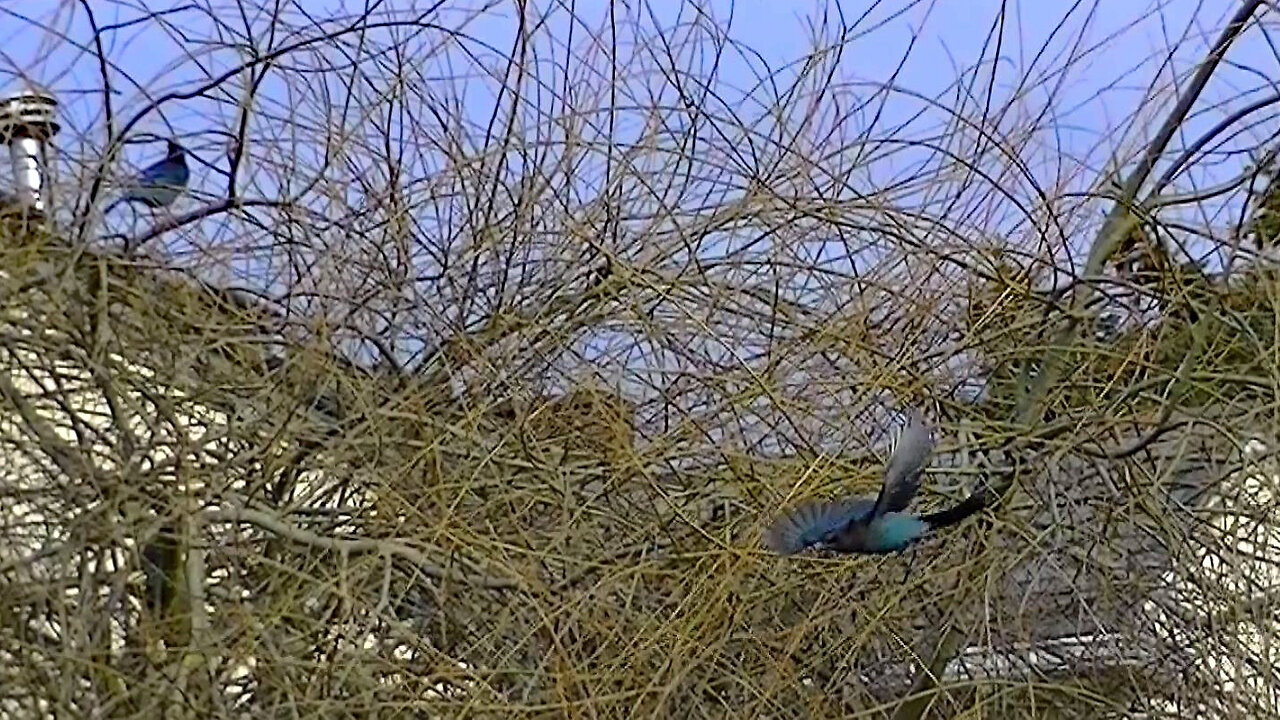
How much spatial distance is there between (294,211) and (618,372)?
2.47 ft

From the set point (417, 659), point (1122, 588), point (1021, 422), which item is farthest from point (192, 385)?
point (1122, 588)

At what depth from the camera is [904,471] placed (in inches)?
126

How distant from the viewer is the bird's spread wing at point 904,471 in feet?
10.4

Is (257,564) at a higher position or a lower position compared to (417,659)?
higher

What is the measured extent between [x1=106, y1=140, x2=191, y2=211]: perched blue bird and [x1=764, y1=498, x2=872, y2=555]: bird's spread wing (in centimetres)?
138

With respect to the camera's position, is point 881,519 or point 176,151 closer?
point 881,519

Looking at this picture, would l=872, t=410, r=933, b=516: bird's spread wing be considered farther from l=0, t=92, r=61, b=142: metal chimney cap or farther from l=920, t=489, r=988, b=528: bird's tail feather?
l=0, t=92, r=61, b=142: metal chimney cap

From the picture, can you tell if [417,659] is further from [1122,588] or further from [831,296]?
[1122,588]

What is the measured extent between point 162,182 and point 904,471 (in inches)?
62.3

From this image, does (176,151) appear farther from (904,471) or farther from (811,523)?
(904,471)

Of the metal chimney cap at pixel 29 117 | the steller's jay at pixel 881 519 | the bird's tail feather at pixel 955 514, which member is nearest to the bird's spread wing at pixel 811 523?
the steller's jay at pixel 881 519

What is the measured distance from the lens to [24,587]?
3.09m

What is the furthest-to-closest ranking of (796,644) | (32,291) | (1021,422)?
(1021,422)
(796,644)
(32,291)

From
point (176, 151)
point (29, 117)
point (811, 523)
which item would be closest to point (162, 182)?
point (176, 151)
